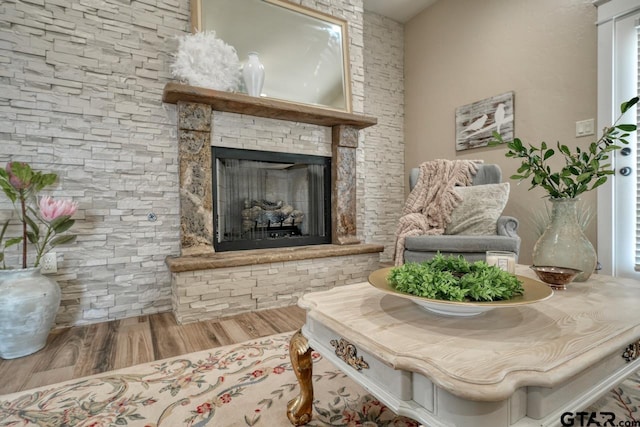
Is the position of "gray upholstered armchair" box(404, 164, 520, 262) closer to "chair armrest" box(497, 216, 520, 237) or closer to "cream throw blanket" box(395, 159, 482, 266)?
"chair armrest" box(497, 216, 520, 237)

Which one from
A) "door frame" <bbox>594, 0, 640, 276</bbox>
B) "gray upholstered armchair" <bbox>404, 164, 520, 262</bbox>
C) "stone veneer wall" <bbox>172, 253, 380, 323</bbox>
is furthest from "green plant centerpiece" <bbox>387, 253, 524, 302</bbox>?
"door frame" <bbox>594, 0, 640, 276</bbox>

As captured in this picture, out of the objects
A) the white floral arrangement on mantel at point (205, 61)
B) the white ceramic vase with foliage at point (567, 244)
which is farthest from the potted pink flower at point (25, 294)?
the white ceramic vase with foliage at point (567, 244)

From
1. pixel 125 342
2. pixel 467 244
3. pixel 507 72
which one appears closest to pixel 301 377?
pixel 125 342

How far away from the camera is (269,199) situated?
8.64 ft

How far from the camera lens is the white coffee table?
0.53 m

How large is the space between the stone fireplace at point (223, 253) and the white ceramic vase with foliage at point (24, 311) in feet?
2.01

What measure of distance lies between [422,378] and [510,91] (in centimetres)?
299

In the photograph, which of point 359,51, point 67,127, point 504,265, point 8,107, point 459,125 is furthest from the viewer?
point 459,125

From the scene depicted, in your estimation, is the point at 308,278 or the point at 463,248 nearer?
the point at 463,248

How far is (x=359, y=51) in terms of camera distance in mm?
2930

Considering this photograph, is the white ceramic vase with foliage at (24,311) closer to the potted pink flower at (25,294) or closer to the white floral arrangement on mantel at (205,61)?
the potted pink flower at (25,294)

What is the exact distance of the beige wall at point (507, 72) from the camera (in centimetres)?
233

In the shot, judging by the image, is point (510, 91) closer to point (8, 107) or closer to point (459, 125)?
point (459, 125)

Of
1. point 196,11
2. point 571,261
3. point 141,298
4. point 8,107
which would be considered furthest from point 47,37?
point 571,261
